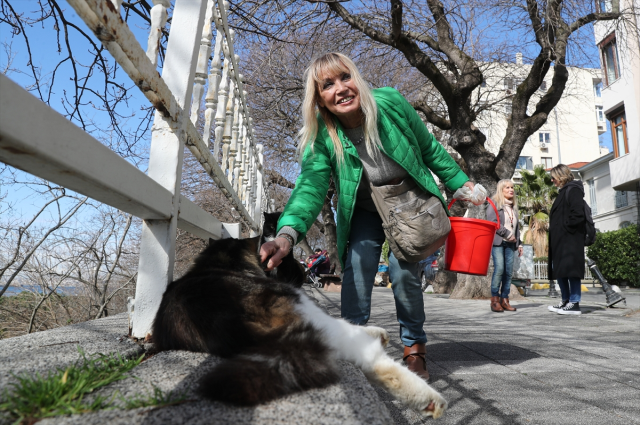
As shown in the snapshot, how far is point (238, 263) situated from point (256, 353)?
135 centimetres

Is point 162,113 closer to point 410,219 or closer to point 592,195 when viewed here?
point 410,219

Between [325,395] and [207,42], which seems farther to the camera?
[207,42]

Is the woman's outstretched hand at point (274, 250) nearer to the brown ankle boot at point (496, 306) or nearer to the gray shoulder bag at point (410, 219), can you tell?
the gray shoulder bag at point (410, 219)

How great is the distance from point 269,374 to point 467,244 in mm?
2194

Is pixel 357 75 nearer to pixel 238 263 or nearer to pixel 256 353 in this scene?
pixel 238 263

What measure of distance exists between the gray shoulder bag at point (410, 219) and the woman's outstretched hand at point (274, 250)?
2.22 feet

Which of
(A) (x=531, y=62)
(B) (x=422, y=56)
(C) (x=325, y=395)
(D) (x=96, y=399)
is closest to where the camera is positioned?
(D) (x=96, y=399)

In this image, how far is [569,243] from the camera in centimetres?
643

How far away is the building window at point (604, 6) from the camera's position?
8462 millimetres

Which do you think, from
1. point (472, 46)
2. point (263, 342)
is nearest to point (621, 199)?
point (472, 46)

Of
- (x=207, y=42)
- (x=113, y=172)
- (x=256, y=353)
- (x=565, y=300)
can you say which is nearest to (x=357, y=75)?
(x=207, y=42)

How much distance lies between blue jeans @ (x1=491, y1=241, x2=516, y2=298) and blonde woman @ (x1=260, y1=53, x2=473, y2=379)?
15.2 feet

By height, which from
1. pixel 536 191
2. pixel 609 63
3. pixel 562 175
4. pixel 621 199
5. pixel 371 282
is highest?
pixel 609 63

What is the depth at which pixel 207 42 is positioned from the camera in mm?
2818
